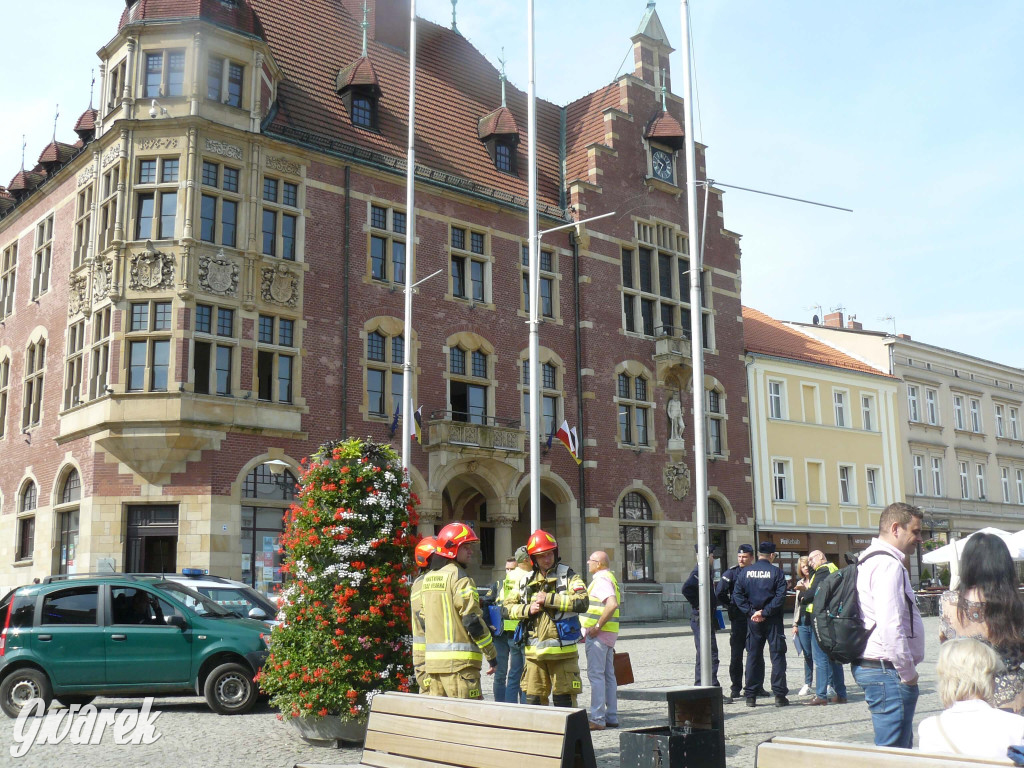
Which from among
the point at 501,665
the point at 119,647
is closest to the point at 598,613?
the point at 501,665

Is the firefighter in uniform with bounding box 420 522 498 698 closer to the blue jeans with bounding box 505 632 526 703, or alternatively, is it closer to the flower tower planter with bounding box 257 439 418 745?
the flower tower planter with bounding box 257 439 418 745

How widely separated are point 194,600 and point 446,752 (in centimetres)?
830

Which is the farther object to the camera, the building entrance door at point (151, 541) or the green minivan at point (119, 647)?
the building entrance door at point (151, 541)

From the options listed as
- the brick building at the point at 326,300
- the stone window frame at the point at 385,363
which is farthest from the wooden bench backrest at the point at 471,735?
the stone window frame at the point at 385,363

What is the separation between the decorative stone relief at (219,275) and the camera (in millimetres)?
25203

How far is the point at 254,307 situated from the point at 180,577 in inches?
438

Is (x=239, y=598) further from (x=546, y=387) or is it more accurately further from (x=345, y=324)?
(x=546, y=387)

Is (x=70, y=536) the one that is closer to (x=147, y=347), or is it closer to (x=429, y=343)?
(x=147, y=347)

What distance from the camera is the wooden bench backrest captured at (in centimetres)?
512

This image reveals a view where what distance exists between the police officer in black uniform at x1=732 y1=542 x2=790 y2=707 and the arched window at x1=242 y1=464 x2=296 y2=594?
1495cm

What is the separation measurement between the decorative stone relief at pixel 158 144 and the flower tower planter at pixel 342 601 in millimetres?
17727

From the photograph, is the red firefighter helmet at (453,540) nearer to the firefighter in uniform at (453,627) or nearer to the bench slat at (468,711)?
the firefighter in uniform at (453,627)

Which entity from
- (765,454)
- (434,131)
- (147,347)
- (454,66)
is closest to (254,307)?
(147,347)

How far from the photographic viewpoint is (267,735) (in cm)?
1055
